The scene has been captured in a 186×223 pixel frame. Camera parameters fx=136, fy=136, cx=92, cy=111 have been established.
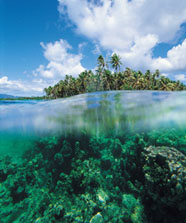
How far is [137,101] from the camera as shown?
10117mm

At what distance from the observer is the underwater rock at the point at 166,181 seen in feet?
17.4

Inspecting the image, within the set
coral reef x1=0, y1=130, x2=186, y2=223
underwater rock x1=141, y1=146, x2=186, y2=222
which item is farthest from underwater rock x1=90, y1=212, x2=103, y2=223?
underwater rock x1=141, y1=146, x2=186, y2=222

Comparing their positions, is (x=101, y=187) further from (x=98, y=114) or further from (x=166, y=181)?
(x=98, y=114)

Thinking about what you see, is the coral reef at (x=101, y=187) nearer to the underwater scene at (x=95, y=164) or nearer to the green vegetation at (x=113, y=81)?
the underwater scene at (x=95, y=164)

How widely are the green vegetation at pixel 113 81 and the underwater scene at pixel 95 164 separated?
1071 inches

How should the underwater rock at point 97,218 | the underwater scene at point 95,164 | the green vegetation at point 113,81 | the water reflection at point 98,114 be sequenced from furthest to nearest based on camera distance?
1. the green vegetation at point 113,81
2. the water reflection at point 98,114
3. the underwater scene at point 95,164
4. the underwater rock at point 97,218

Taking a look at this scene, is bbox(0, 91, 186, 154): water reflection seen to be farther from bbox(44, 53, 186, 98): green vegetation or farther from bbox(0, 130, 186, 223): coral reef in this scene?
bbox(44, 53, 186, 98): green vegetation

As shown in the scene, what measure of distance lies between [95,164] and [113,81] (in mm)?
40977

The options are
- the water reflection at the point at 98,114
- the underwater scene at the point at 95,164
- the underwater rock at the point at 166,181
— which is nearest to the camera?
the underwater rock at the point at 166,181

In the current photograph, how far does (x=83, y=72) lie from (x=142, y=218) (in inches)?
2242

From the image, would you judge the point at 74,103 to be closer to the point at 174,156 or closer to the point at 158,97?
the point at 158,97

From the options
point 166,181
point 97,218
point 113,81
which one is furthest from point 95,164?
point 113,81

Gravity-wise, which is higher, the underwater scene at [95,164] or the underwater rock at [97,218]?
the underwater scene at [95,164]

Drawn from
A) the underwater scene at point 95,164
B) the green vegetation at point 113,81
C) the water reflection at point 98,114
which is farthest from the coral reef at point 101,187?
the green vegetation at point 113,81
